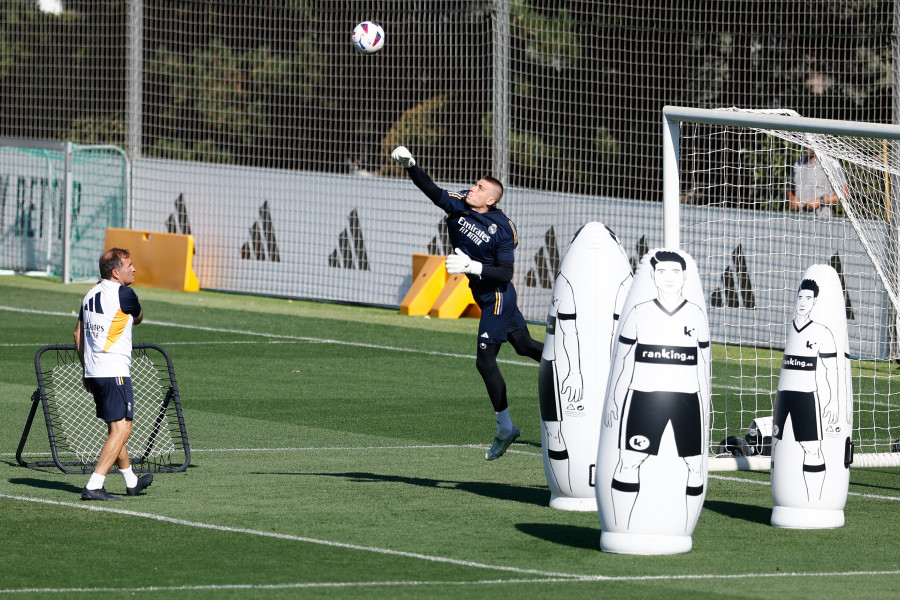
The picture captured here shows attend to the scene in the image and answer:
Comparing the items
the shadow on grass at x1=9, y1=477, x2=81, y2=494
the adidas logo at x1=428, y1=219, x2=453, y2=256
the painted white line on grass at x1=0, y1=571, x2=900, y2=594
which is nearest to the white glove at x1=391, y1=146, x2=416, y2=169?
the shadow on grass at x1=9, y1=477, x2=81, y2=494

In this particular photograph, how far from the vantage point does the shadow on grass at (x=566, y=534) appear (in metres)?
9.39

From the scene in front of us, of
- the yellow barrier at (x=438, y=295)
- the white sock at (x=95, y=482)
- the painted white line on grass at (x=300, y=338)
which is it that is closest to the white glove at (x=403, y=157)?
the white sock at (x=95, y=482)

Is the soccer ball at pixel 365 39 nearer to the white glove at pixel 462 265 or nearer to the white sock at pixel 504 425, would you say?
the white glove at pixel 462 265

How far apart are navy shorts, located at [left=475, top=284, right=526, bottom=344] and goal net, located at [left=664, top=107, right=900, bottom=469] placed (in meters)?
1.29

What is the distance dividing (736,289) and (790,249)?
4.28 ft

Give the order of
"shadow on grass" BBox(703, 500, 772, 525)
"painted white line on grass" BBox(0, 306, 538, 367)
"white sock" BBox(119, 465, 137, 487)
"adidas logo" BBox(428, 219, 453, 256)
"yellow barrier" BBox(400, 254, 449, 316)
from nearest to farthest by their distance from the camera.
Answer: "shadow on grass" BBox(703, 500, 772, 525) < "white sock" BBox(119, 465, 137, 487) < "painted white line on grass" BBox(0, 306, 538, 367) < "yellow barrier" BBox(400, 254, 449, 316) < "adidas logo" BBox(428, 219, 453, 256)

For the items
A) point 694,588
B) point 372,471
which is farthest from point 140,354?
point 694,588

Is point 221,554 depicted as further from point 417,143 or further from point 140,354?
point 417,143

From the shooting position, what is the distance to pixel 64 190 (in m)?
27.8

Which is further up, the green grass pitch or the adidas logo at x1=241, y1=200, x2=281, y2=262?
the adidas logo at x1=241, y1=200, x2=281, y2=262

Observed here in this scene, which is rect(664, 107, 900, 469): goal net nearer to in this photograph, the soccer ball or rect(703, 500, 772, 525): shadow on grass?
rect(703, 500, 772, 525): shadow on grass

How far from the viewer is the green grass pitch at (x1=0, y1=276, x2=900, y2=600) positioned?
8.31m

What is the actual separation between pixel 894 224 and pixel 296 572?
30.2ft

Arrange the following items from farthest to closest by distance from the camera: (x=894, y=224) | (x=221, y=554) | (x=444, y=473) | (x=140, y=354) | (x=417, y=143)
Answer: (x=417, y=143) < (x=140, y=354) < (x=894, y=224) < (x=444, y=473) < (x=221, y=554)
